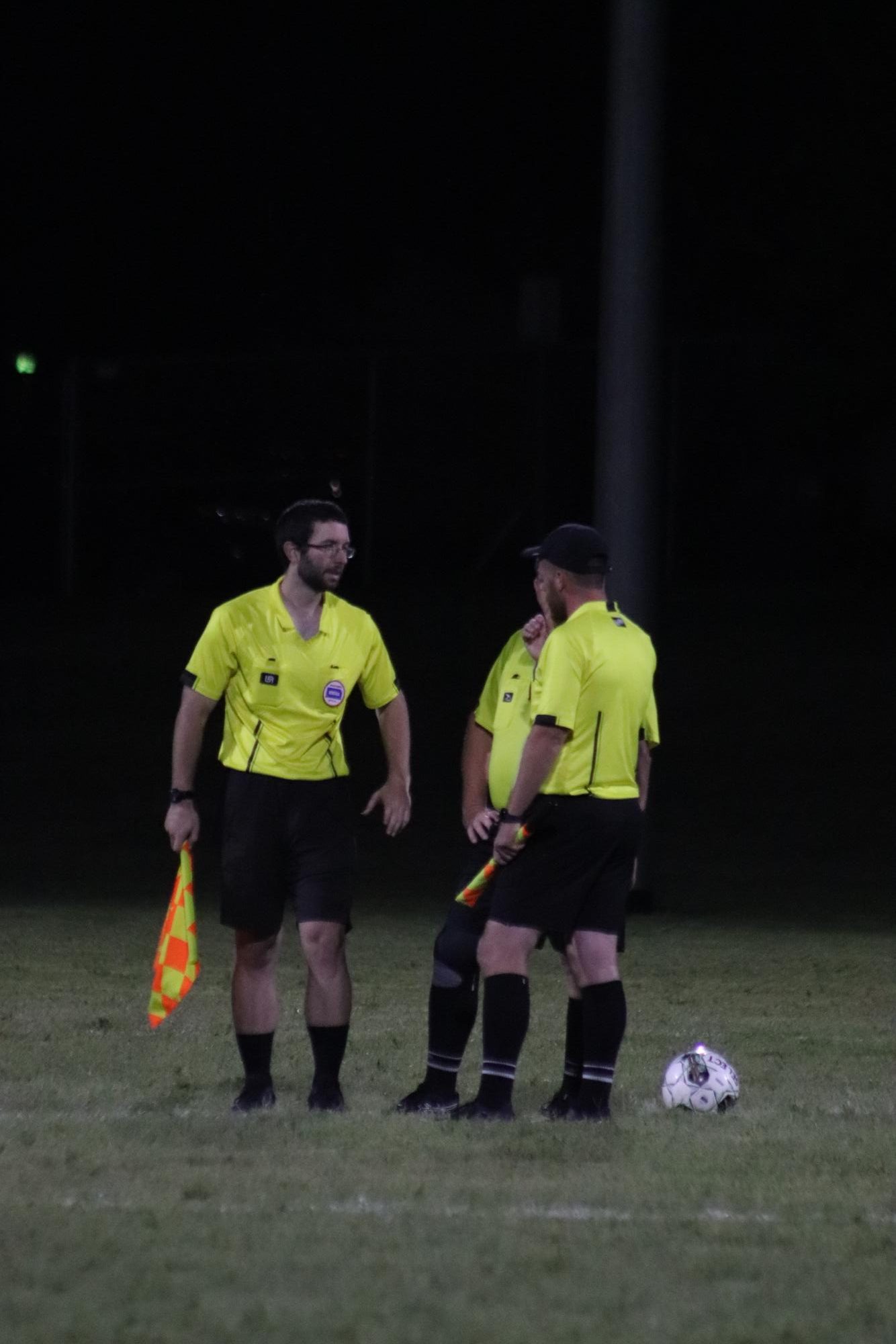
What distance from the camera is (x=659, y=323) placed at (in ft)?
46.1

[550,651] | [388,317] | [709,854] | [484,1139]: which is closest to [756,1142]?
[484,1139]

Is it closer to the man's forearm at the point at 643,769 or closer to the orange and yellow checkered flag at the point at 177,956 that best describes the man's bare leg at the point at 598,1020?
the man's forearm at the point at 643,769

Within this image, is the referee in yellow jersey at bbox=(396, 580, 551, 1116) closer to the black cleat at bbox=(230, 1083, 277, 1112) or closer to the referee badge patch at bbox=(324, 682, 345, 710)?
the black cleat at bbox=(230, 1083, 277, 1112)

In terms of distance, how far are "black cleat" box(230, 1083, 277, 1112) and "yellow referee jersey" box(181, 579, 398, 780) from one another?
0.99 metres

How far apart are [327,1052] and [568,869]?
39.2 inches

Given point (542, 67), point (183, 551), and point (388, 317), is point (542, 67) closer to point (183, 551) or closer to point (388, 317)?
point (388, 317)

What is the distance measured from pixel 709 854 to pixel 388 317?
56.6 ft

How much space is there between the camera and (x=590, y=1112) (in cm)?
712

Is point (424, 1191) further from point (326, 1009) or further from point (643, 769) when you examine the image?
point (643, 769)

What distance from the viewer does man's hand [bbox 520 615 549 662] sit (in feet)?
25.0

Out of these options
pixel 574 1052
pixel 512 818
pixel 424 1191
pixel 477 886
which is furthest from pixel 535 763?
pixel 424 1191

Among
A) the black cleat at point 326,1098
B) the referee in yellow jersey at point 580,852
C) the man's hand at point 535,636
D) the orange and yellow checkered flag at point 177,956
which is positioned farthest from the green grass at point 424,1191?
the man's hand at point 535,636

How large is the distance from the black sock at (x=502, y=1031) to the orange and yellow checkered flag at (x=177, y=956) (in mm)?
998

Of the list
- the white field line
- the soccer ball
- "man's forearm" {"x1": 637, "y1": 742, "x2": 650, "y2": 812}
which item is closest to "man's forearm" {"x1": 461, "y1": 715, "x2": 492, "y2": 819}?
"man's forearm" {"x1": 637, "y1": 742, "x2": 650, "y2": 812}
